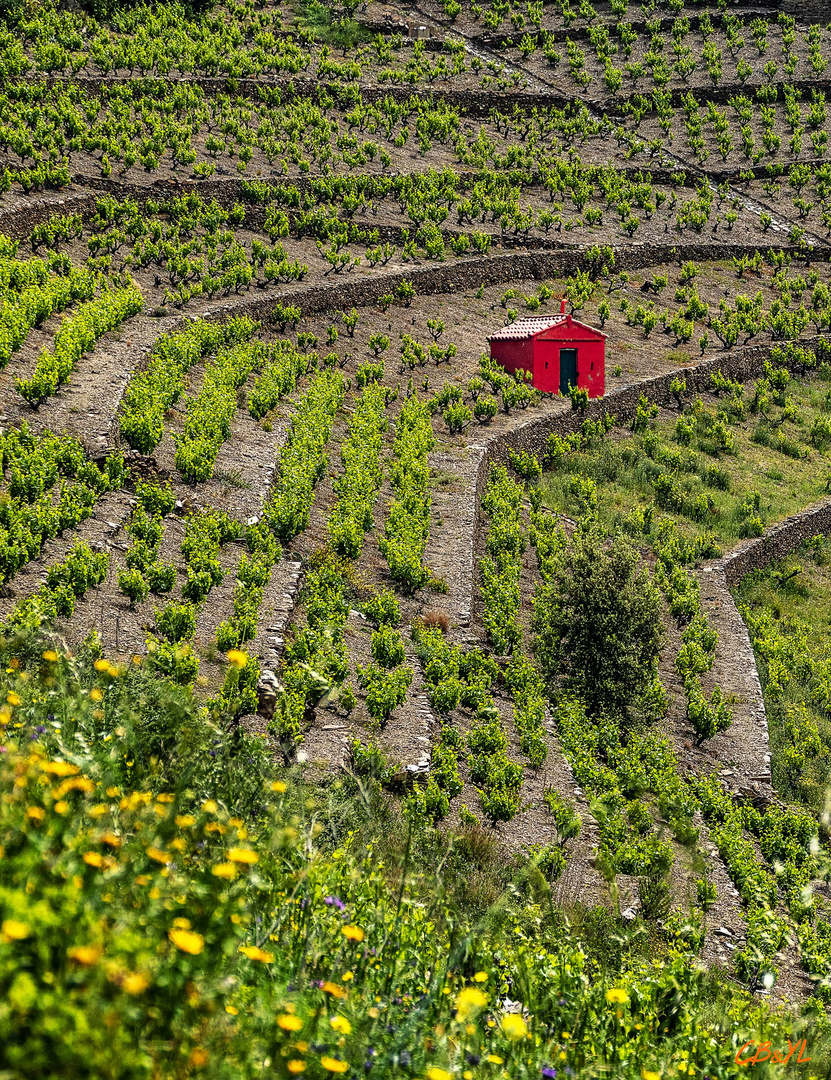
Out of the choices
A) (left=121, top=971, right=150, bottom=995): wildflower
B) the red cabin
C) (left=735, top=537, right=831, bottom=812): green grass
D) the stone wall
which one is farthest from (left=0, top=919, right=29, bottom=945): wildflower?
the red cabin

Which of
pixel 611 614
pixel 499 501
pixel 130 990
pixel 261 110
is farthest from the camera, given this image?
pixel 261 110

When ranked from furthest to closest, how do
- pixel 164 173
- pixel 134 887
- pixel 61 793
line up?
pixel 164 173, pixel 61 793, pixel 134 887

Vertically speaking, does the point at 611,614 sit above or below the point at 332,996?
below

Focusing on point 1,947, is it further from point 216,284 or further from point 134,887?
point 216,284

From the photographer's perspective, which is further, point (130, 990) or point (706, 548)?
point (706, 548)

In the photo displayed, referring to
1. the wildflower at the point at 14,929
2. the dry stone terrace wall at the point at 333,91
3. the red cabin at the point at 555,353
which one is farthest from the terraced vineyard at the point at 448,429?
the wildflower at the point at 14,929

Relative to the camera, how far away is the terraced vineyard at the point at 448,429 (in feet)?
38.0

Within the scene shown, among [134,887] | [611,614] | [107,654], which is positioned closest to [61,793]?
[134,887]

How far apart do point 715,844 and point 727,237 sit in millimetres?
33354

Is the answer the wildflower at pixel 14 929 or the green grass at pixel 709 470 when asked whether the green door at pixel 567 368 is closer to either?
the green grass at pixel 709 470

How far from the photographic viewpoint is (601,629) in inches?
640

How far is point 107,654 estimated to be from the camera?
10047mm
